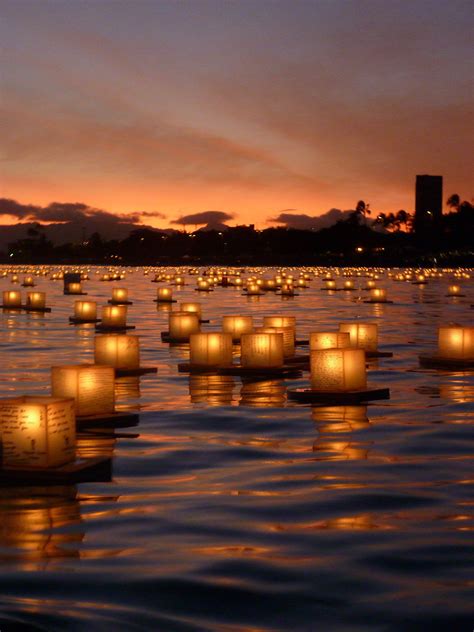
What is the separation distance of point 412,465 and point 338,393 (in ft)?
20.7

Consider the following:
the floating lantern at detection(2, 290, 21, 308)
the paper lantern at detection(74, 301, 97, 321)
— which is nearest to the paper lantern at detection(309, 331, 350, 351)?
the paper lantern at detection(74, 301, 97, 321)

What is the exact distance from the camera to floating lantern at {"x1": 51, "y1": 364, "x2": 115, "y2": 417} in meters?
17.5

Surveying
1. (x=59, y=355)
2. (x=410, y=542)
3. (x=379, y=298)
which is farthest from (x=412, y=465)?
(x=379, y=298)

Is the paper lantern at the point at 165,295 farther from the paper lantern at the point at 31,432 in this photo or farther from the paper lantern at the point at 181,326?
the paper lantern at the point at 31,432

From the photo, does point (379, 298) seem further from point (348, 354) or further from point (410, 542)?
point (410, 542)

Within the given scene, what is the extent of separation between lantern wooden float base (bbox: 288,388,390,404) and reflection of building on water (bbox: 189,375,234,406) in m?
1.20

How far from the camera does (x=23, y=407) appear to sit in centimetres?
1312

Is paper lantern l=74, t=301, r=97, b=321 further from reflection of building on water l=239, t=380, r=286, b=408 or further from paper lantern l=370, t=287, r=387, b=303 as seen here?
paper lantern l=370, t=287, r=387, b=303

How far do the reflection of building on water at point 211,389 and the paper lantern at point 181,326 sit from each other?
31.4 feet

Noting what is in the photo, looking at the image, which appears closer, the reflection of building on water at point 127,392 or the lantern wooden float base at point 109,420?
the lantern wooden float base at point 109,420

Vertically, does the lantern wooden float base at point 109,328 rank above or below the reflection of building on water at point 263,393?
below

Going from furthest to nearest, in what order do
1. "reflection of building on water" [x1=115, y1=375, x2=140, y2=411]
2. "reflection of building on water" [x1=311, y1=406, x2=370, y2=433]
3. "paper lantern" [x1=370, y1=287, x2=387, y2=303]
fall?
"paper lantern" [x1=370, y1=287, x2=387, y2=303], "reflection of building on water" [x1=115, y1=375, x2=140, y2=411], "reflection of building on water" [x1=311, y1=406, x2=370, y2=433]

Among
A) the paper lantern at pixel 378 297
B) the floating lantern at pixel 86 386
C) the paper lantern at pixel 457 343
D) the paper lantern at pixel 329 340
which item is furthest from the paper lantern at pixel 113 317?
the paper lantern at pixel 378 297

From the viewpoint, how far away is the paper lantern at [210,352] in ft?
87.0
